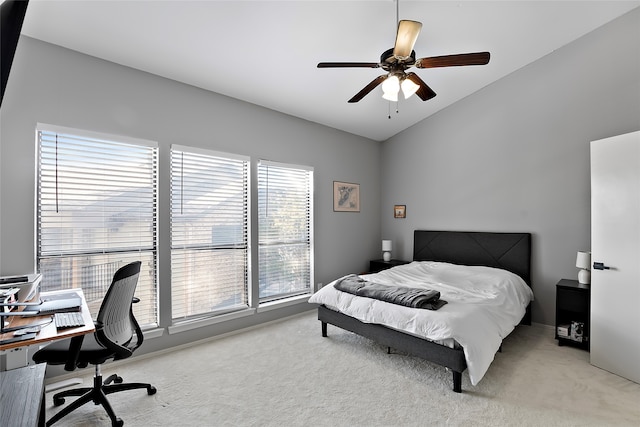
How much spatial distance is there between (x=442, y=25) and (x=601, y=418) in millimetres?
3357

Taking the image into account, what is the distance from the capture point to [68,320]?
179 centimetres

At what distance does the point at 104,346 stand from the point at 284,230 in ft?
8.15

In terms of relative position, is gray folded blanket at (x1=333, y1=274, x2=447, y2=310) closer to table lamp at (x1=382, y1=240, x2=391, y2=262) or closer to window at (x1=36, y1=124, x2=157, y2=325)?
table lamp at (x1=382, y1=240, x2=391, y2=262)

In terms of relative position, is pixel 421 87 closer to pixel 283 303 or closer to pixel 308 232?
pixel 308 232

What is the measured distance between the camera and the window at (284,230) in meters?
4.03

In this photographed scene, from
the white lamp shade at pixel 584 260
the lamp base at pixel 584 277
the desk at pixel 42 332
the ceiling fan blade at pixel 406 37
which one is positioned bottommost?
the lamp base at pixel 584 277

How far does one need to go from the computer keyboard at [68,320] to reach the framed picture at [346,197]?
347 cm

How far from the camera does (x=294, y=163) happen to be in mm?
4328

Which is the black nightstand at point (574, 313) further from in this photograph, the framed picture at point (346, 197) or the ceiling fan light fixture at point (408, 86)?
the framed picture at point (346, 197)

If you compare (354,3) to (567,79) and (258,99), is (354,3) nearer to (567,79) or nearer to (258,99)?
(258,99)

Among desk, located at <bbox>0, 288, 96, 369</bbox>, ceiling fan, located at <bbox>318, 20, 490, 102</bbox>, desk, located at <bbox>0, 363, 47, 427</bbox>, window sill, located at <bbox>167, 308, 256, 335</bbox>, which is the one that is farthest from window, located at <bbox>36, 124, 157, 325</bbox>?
ceiling fan, located at <bbox>318, 20, 490, 102</bbox>

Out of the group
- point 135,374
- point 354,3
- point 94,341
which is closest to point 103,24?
point 354,3

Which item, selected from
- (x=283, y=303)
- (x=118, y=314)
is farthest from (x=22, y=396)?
(x=283, y=303)

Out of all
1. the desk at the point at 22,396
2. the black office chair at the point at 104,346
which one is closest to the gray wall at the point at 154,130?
the black office chair at the point at 104,346
